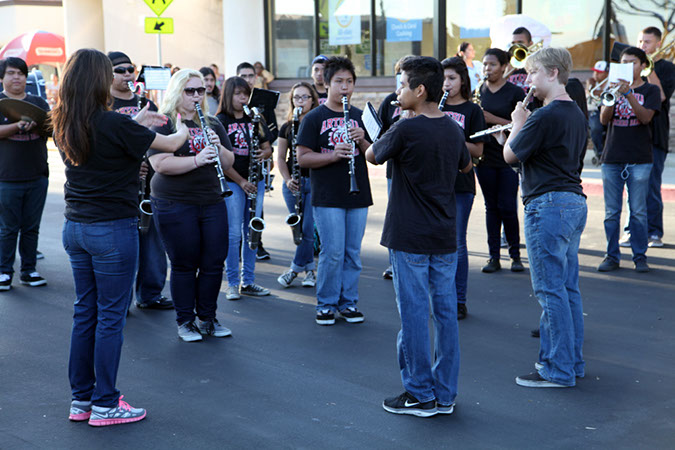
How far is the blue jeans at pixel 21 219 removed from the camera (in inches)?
300

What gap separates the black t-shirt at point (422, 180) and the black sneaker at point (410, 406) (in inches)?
34.6

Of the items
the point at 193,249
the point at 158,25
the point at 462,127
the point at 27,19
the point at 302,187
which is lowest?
the point at 193,249

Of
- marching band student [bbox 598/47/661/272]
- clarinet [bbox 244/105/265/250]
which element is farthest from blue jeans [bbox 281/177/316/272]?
marching band student [bbox 598/47/661/272]

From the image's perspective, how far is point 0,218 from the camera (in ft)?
25.1

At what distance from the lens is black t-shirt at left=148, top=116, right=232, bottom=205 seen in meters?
5.73

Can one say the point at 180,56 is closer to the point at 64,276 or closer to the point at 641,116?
the point at 64,276

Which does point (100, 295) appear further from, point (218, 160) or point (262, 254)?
point (262, 254)

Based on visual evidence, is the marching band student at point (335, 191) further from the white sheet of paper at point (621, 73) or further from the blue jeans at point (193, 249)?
the white sheet of paper at point (621, 73)

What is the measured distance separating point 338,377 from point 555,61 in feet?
8.00

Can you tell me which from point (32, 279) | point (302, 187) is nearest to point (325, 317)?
point (302, 187)

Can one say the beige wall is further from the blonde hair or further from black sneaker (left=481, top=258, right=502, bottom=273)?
the blonde hair

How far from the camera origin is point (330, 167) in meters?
6.25

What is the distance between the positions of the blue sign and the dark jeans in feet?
36.4

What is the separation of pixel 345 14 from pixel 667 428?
645 inches
